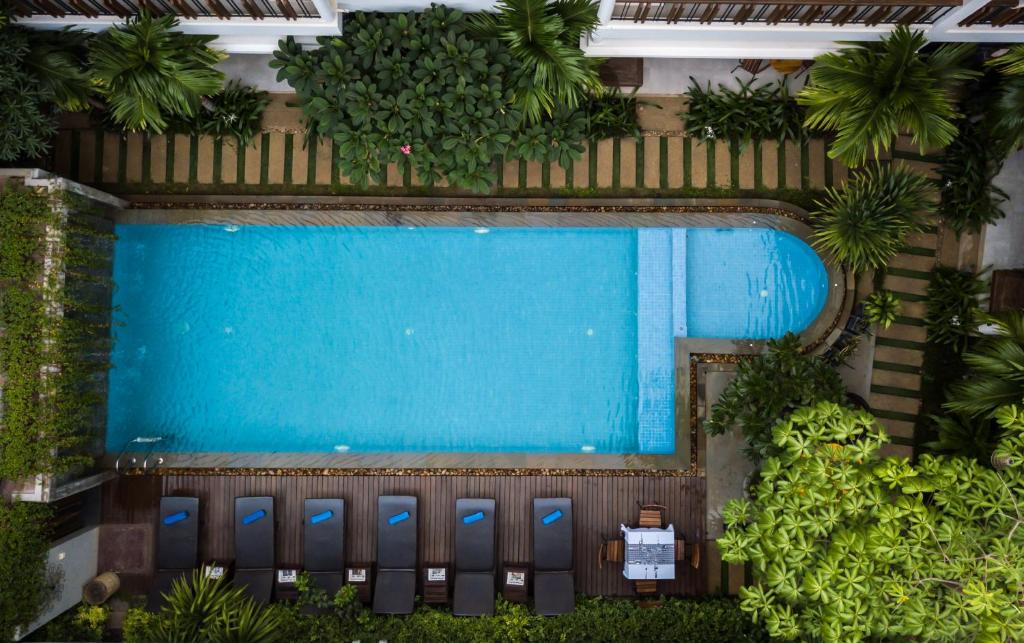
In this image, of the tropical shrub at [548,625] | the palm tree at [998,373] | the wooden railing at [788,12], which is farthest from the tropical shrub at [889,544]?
the wooden railing at [788,12]

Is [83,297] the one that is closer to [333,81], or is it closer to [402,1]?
[333,81]

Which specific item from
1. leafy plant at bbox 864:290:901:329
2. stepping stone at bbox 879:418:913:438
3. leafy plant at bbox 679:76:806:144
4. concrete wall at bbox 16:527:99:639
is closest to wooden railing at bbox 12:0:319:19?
leafy plant at bbox 679:76:806:144

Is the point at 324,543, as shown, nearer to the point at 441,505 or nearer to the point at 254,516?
the point at 254,516

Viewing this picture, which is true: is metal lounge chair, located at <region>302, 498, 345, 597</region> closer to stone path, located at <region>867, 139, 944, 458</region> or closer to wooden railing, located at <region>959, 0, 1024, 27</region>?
stone path, located at <region>867, 139, 944, 458</region>

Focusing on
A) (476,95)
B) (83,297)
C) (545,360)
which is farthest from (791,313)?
(83,297)

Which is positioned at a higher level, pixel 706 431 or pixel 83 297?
pixel 83 297

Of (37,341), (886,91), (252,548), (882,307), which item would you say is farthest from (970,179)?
(37,341)
